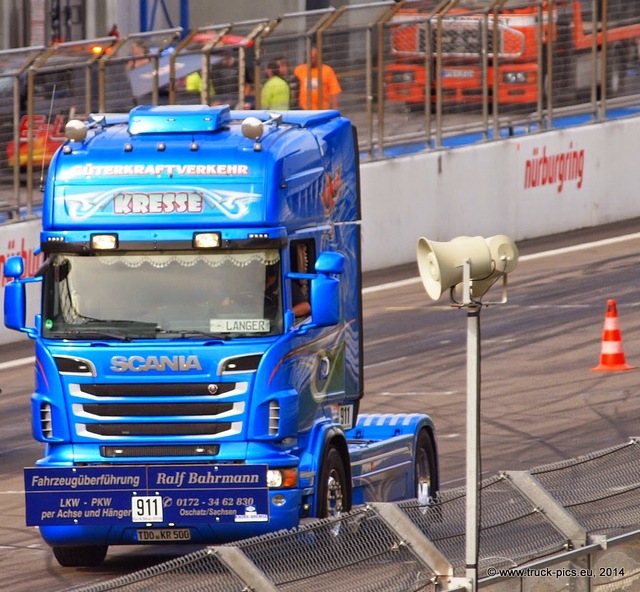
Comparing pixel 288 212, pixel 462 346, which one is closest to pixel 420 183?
pixel 462 346

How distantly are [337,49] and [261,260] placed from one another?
54.7ft

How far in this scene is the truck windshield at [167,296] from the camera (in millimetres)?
12648

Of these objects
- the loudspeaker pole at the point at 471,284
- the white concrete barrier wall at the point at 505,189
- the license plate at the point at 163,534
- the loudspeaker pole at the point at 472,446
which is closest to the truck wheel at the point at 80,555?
the license plate at the point at 163,534

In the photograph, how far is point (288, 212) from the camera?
12914 millimetres

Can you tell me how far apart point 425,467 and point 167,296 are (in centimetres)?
328

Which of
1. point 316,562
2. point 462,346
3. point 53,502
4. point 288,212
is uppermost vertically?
point 288,212

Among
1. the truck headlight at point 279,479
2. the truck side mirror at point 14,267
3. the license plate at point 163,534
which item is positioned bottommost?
the license plate at point 163,534

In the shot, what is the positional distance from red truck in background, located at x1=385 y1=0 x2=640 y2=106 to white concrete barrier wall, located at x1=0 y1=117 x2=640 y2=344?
1.11 metres

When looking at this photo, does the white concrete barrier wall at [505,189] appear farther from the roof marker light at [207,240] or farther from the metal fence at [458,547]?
the metal fence at [458,547]

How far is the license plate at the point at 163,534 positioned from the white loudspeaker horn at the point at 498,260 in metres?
4.00

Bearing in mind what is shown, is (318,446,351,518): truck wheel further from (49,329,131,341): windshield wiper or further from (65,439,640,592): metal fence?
(65,439,640,592): metal fence

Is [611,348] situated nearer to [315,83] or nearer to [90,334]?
[315,83]

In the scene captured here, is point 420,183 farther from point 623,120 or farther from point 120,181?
point 120,181

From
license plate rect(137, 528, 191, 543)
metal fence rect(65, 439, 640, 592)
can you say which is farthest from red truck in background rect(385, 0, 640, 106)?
metal fence rect(65, 439, 640, 592)
